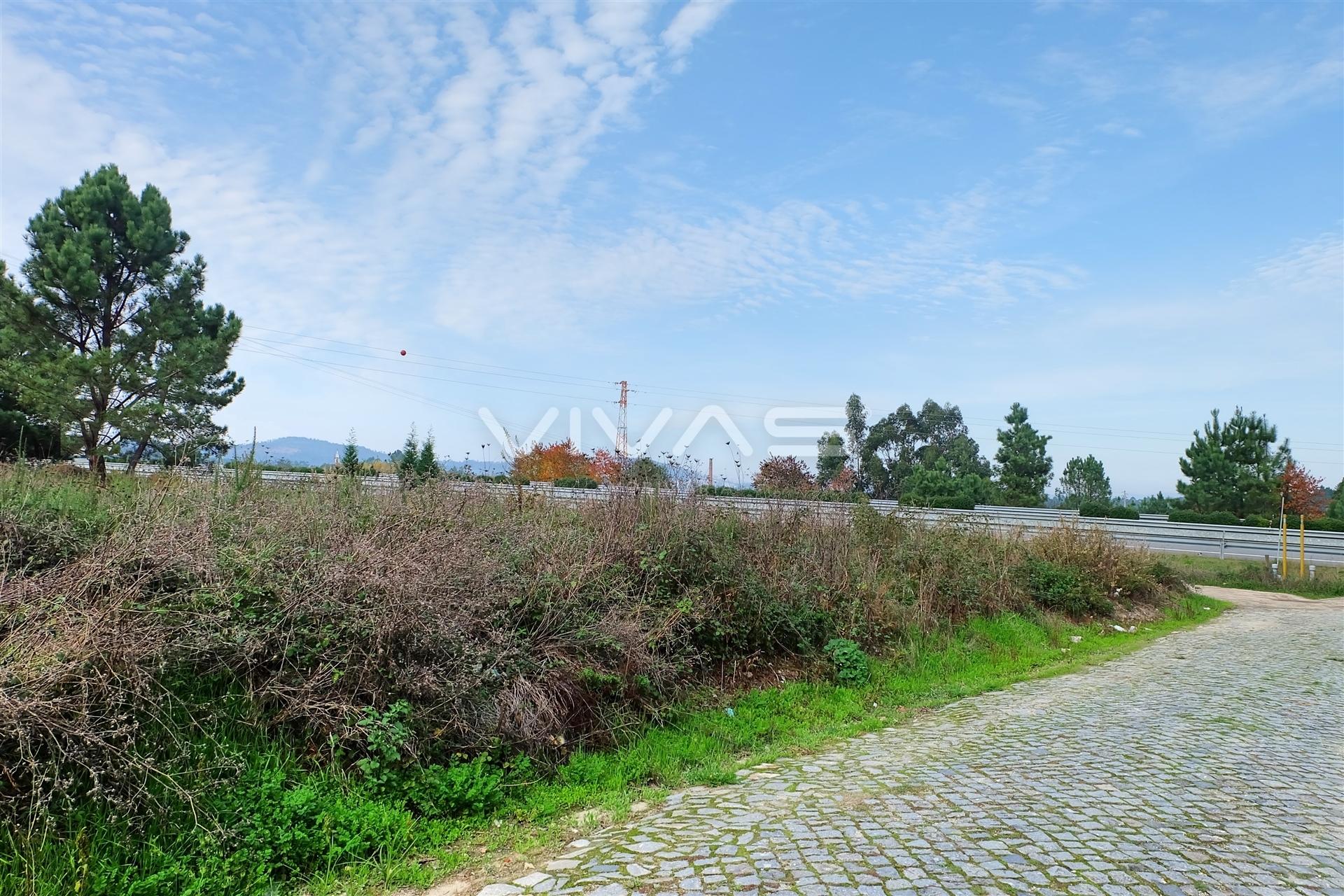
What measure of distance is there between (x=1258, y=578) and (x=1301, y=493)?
26850mm

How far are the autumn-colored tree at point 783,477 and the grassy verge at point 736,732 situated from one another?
2.90 metres

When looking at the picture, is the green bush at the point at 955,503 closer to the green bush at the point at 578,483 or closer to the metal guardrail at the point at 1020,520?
the metal guardrail at the point at 1020,520

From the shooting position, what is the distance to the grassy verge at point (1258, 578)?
18.7 metres

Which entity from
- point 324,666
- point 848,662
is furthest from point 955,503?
point 324,666

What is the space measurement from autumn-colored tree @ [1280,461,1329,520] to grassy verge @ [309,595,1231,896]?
33583 millimetres

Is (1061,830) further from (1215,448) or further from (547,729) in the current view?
(1215,448)

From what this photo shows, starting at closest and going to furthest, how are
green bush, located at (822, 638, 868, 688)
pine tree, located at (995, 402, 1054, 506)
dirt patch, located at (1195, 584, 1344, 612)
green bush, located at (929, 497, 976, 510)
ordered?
1. green bush, located at (822, 638, 868, 688)
2. dirt patch, located at (1195, 584, 1344, 612)
3. green bush, located at (929, 497, 976, 510)
4. pine tree, located at (995, 402, 1054, 506)

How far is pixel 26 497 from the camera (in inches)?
208

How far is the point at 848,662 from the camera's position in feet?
27.6

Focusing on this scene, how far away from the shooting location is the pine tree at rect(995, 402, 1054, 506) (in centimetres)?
4097

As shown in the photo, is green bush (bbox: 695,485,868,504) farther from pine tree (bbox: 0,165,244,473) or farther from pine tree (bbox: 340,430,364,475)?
pine tree (bbox: 0,165,244,473)

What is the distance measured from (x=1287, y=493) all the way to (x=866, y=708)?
39152mm

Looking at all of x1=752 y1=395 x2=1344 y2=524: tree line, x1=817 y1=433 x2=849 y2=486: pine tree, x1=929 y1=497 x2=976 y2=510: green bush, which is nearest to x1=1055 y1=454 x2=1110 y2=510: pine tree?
x1=752 y1=395 x2=1344 y2=524: tree line

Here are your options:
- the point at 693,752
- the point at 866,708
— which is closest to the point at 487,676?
the point at 693,752
